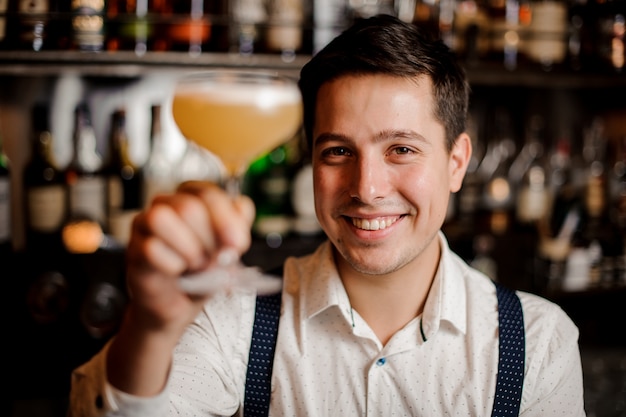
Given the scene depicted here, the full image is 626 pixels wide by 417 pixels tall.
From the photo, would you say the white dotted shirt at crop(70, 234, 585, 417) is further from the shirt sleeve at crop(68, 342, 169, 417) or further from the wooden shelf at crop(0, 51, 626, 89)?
the wooden shelf at crop(0, 51, 626, 89)

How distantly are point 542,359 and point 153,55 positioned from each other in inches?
43.3

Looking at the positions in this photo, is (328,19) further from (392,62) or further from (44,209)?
(44,209)

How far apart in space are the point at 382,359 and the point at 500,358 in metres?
0.20

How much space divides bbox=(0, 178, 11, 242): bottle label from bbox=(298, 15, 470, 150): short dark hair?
871mm

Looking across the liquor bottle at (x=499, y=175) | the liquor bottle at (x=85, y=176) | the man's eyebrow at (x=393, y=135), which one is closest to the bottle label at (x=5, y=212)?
the liquor bottle at (x=85, y=176)

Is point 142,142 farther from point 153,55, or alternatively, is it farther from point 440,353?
point 440,353

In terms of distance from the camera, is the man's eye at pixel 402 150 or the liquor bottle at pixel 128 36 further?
the liquor bottle at pixel 128 36

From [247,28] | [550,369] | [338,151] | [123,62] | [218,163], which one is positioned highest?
[247,28]

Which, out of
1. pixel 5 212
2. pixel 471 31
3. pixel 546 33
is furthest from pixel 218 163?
pixel 546 33

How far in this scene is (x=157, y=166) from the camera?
6.31ft

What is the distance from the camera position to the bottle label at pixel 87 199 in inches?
66.7

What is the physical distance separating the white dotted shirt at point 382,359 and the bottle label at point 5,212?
73 cm

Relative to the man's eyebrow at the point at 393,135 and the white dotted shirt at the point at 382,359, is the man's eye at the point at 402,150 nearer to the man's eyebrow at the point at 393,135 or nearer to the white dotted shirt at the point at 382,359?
the man's eyebrow at the point at 393,135

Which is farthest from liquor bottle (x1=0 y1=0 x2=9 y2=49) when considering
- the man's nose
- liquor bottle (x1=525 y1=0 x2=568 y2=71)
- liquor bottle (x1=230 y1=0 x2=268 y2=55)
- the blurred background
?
liquor bottle (x1=525 y1=0 x2=568 y2=71)
